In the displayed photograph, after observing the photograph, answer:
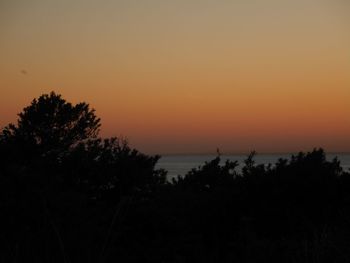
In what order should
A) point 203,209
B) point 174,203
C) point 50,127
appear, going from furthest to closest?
1. point 50,127
2. point 174,203
3. point 203,209

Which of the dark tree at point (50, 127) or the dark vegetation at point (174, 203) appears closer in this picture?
the dark vegetation at point (174, 203)

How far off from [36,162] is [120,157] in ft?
11.1

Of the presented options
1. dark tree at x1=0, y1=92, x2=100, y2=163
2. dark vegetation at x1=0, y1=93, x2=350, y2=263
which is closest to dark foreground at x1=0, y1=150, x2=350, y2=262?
dark vegetation at x1=0, y1=93, x2=350, y2=263

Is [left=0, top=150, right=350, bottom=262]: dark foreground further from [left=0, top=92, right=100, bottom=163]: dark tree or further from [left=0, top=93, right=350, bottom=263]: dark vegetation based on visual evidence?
[left=0, top=92, right=100, bottom=163]: dark tree

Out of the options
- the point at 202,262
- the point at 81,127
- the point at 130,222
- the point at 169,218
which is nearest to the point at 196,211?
the point at 169,218

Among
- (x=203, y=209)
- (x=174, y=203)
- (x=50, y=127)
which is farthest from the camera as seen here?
(x=50, y=127)

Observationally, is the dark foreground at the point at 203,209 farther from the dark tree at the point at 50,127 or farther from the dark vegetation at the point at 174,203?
the dark tree at the point at 50,127

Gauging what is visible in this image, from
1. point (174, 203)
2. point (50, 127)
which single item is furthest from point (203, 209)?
point (50, 127)

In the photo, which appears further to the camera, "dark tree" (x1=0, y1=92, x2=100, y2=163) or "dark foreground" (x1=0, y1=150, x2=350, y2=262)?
"dark tree" (x1=0, y1=92, x2=100, y2=163)

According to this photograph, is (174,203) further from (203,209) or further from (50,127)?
(50,127)

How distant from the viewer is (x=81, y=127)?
93.8ft

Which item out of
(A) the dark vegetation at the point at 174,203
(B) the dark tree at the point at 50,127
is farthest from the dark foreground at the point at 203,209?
(B) the dark tree at the point at 50,127

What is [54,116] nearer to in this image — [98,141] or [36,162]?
[98,141]

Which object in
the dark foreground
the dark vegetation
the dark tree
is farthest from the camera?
the dark tree
